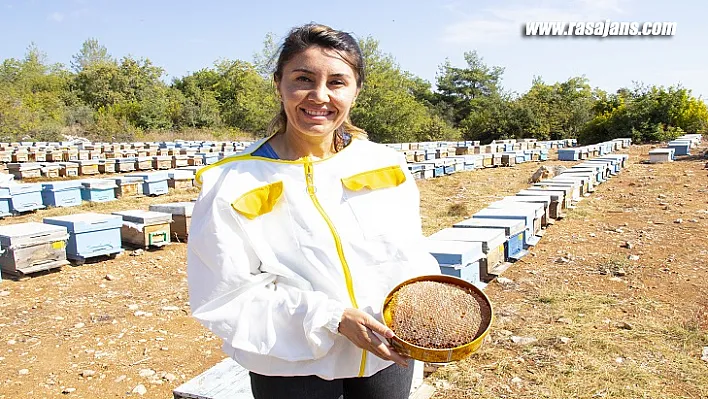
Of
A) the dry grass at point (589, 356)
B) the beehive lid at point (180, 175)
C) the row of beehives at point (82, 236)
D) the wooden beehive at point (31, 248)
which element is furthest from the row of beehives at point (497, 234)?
the beehive lid at point (180, 175)

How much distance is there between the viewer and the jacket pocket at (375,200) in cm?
122

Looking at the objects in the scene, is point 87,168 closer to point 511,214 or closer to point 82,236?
point 82,236

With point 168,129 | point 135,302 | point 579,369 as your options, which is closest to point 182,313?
point 135,302

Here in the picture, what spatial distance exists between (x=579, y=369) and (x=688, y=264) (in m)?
2.79

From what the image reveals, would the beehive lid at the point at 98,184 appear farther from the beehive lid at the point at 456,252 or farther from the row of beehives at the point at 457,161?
the beehive lid at the point at 456,252

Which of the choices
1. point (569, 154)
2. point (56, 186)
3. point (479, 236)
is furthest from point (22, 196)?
point (569, 154)

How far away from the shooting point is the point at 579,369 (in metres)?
3.10

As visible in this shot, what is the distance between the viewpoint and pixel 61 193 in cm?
815

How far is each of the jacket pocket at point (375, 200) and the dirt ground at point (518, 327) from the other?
77.7 inches

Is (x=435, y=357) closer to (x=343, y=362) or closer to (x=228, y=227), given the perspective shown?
(x=343, y=362)

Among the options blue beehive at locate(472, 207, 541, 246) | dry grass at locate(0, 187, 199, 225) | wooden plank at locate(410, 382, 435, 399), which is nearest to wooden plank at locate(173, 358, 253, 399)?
wooden plank at locate(410, 382, 435, 399)

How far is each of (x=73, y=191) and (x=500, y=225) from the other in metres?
6.61

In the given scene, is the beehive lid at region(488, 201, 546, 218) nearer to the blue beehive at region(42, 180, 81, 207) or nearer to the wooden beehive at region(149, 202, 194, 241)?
the wooden beehive at region(149, 202, 194, 241)

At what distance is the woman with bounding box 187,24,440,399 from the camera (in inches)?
42.3
